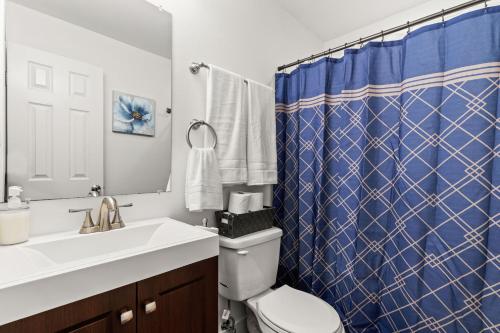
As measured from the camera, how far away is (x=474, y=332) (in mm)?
1096

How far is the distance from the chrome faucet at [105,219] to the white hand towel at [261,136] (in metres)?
0.75

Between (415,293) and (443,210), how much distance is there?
467 mm

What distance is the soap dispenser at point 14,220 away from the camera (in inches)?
30.9

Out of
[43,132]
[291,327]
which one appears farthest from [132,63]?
[291,327]

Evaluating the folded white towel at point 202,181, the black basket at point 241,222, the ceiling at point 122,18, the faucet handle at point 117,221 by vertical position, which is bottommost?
the black basket at point 241,222

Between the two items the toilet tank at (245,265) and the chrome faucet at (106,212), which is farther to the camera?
the toilet tank at (245,265)

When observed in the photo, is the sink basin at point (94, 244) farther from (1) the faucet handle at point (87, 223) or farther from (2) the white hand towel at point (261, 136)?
(2) the white hand towel at point (261, 136)

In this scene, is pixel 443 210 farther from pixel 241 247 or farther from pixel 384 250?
pixel 241 247

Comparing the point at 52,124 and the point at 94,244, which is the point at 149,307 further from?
the point at 52,124

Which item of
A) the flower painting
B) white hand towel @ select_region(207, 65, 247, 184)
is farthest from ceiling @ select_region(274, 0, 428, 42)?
the flower painting

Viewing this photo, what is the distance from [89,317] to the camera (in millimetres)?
655

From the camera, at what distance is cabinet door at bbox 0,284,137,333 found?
0.57 m

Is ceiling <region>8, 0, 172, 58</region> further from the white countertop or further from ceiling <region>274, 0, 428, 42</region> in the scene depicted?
ceiling <region>274, 0, 428, 42</region>

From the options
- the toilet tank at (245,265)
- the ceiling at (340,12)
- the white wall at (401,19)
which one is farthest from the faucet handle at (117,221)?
the white wall at (401,19)
